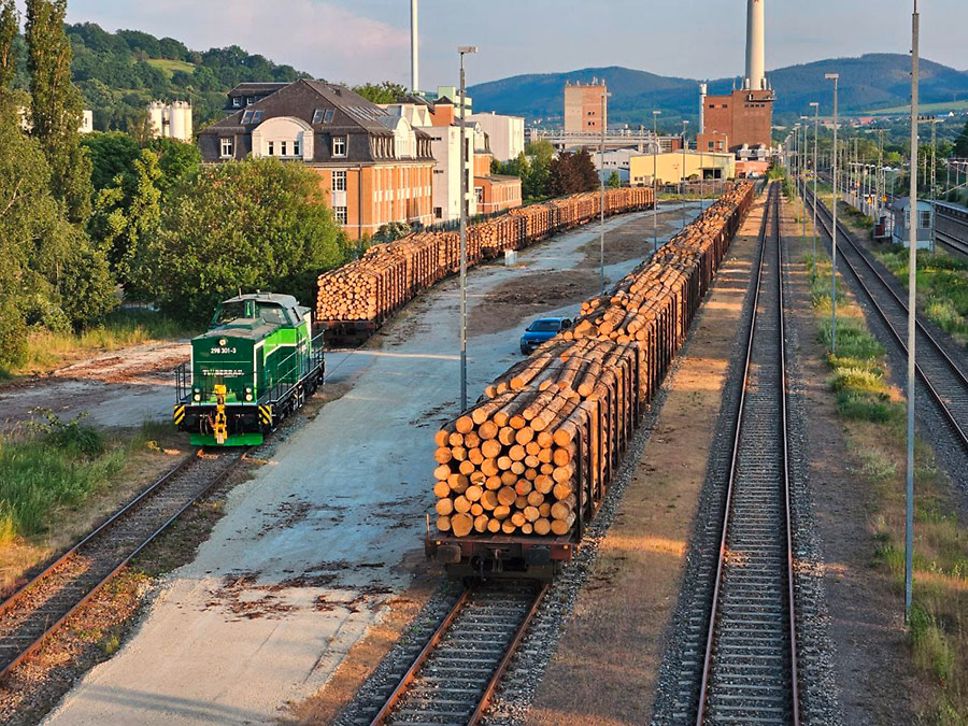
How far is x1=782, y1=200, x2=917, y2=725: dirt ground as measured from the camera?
15031 mm

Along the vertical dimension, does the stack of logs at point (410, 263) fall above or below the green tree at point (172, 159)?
below

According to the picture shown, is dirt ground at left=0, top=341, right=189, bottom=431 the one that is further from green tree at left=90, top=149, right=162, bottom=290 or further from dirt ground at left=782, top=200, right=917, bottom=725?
dirt ground at left=782, top=200, right=917, bottom=725

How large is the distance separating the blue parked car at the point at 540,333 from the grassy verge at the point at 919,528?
942 cm

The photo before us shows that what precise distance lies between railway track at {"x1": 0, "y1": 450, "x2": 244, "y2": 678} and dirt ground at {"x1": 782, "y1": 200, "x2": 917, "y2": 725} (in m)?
10.8

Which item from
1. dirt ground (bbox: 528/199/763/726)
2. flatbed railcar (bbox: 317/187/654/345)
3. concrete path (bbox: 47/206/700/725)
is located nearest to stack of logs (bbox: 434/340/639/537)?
dirt ground (bbox: 528/199/763/726)

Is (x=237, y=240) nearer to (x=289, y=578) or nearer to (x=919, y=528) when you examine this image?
(x=289, y=578)

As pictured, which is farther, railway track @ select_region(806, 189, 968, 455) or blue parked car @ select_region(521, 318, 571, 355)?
blue parked car @ select_region(521, 318, 571, 355)

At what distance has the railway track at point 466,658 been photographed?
14641 mm

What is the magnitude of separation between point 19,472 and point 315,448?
674cm

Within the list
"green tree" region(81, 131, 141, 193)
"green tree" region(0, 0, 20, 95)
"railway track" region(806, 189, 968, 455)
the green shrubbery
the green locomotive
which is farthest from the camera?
"green tree" region(81, 131, 141, 193)

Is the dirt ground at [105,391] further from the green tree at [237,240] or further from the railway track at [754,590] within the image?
the railway track at [754,590]

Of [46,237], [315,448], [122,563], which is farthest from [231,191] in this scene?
[122,563]

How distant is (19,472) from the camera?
25688 mm

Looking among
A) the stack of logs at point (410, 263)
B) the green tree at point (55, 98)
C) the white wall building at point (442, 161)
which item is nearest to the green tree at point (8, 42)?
the green tree at point (55, 98)
